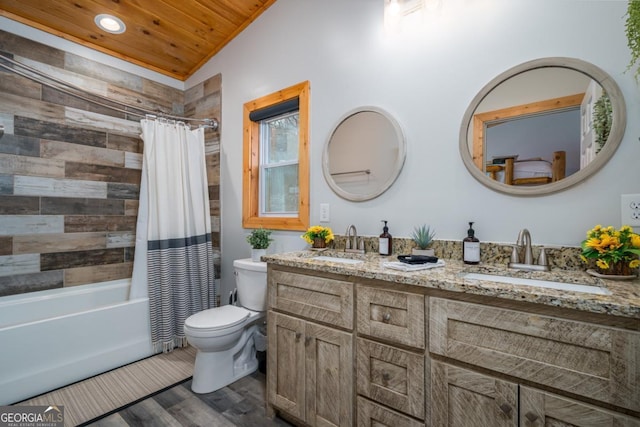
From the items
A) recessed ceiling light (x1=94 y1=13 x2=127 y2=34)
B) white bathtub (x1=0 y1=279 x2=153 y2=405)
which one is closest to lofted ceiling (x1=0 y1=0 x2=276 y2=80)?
recessed ceiling light (x1=94 y1=13 x2=127 y2=34)

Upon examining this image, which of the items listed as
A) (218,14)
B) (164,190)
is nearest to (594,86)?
(218,14)

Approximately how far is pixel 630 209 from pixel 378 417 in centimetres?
133

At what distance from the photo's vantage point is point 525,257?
4.40ft

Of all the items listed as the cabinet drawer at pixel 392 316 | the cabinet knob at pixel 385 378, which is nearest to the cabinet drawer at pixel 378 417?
the cabinet knob at pixel 385 378

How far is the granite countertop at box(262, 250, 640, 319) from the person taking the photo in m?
0.83

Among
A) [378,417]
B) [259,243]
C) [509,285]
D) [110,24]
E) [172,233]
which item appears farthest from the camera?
[172,233]

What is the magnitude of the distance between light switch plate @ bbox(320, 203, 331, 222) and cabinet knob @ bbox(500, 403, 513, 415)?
53.8 inches

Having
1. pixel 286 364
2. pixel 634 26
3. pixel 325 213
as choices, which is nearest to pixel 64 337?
pixel 286 364

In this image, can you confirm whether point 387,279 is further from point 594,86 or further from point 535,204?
point 594,86

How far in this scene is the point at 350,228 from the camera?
6.25 ft

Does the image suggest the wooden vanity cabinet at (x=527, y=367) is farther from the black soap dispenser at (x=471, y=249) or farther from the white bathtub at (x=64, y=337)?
the white bathtub at (x=64, y=337)

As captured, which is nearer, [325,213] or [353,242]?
[353,242]

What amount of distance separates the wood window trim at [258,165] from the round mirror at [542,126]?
1100mm

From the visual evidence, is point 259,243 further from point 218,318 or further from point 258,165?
point 258,165
